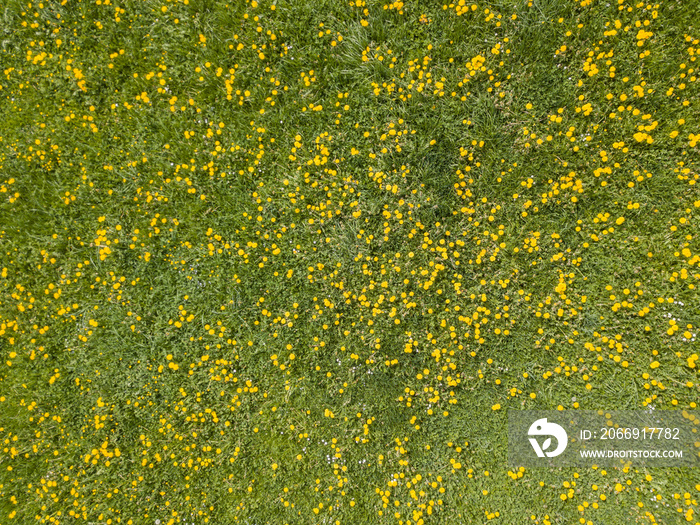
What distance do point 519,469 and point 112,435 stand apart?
3.61 metres

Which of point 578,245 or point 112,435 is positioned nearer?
point 578,245

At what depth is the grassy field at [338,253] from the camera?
3.24m

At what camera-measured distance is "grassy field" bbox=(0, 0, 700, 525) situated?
324 cm

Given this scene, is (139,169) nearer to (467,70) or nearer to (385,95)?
(385,95)

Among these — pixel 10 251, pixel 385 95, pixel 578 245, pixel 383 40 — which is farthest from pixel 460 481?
pixel 10 251

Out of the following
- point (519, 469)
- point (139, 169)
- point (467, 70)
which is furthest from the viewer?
point (139, 169)

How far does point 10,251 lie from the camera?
150 inches

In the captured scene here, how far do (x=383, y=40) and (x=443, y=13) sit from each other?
566 mm

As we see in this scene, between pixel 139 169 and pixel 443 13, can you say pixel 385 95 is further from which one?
pixel 139 169

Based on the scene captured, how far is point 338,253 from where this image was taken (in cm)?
353

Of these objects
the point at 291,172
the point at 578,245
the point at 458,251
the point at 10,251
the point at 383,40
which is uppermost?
the point at 383,40

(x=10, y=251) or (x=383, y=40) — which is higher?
(x=383, y=40)

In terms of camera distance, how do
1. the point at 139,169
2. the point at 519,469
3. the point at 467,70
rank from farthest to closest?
1. the point at 139,169
2. the point at 467,70
3. the point at 519,469

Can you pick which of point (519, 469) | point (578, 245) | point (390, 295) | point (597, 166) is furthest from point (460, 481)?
point (597, 166)
